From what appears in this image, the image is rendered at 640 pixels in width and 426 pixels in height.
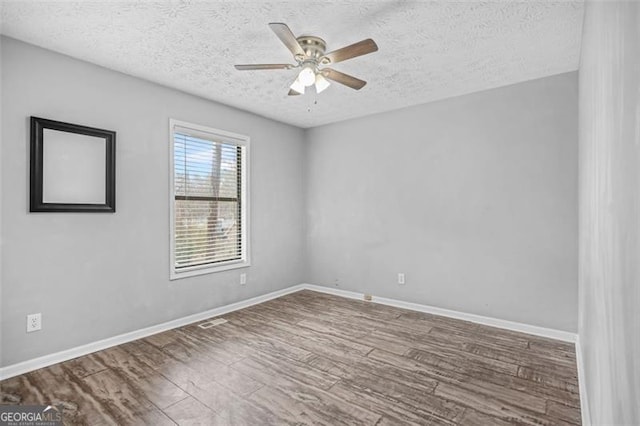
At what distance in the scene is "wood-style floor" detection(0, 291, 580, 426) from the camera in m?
1.99

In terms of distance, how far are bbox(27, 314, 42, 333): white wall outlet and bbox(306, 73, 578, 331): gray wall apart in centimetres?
332

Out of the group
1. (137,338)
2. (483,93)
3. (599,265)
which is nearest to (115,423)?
(137,338)

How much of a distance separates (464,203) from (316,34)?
8.05 ft

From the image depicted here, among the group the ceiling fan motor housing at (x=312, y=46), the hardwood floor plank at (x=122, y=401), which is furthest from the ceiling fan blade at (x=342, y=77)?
the hardwood floor plank at (x=122, y=401)

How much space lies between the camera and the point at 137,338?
10.3 ft

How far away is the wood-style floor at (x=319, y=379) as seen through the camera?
1.99 m

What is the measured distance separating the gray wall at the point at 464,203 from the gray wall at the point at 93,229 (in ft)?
5.44

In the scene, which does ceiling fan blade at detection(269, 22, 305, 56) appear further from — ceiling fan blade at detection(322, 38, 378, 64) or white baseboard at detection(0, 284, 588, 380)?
white baseboard at detection(0, 284, 588, 380)

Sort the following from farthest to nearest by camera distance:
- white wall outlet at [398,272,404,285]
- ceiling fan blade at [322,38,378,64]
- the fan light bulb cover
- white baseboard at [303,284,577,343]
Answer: white wall outlet at [398,272,404,285] < white baseboard at [303,284,577,343] < the fan light bulb cover < ceiling fan blade at [322,38,378,64]

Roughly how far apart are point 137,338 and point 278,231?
7.29 feet

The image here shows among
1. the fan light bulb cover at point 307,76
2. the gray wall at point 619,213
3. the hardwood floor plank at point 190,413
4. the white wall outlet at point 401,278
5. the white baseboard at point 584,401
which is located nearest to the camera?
the gray wall at point 619,213

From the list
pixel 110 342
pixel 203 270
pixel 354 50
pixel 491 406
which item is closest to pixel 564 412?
pixel 491 406

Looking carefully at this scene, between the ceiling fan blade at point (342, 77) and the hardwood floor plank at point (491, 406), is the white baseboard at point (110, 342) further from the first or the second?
the ceiling fan blade at point (342, 77)

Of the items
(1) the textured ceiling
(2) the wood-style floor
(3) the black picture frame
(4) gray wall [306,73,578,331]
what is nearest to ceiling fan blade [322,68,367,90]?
(1) the textured ceiling
